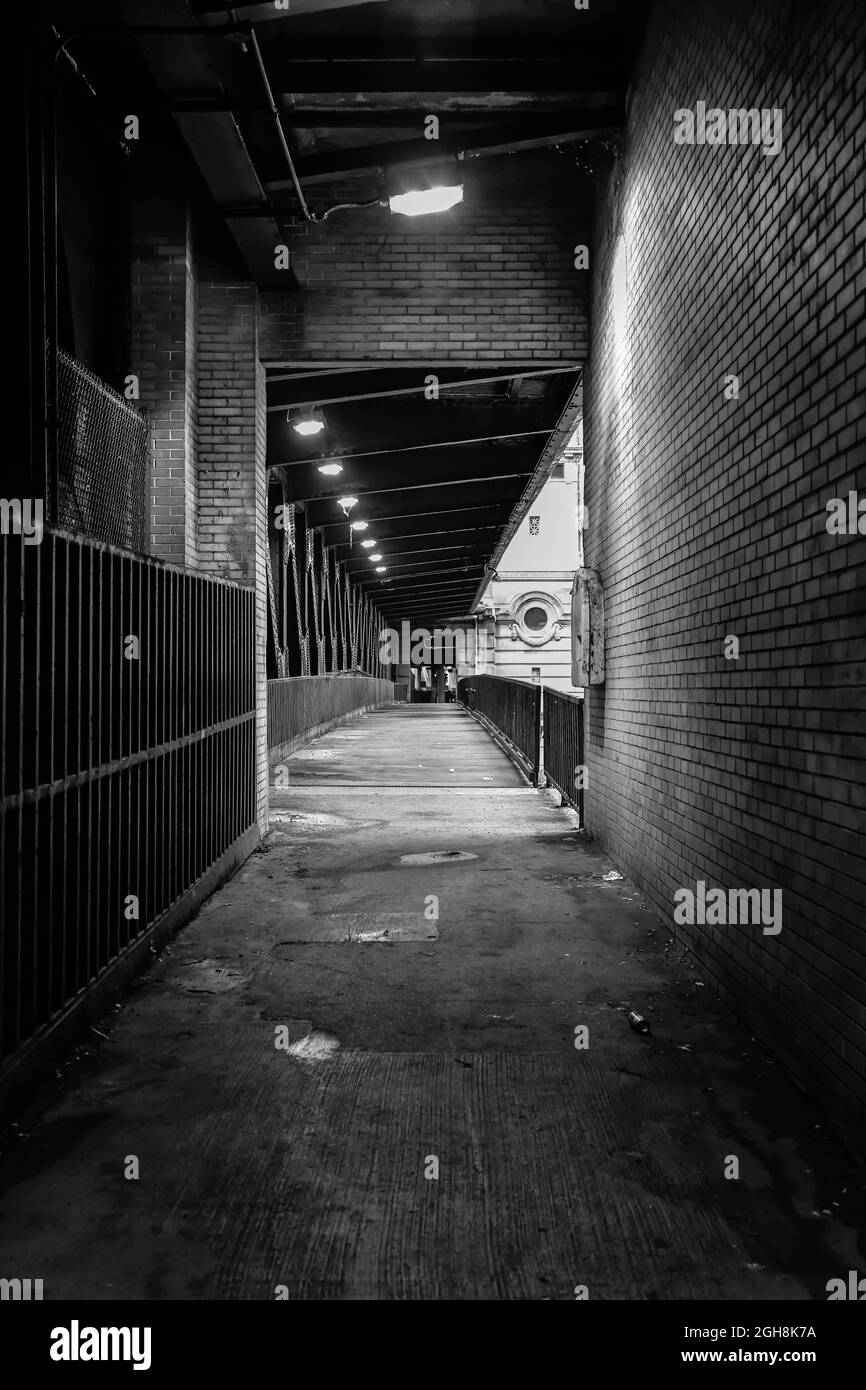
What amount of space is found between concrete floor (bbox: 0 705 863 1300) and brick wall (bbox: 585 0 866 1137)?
18.2 inches

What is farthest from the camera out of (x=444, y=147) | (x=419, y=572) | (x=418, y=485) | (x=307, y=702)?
(x=419, y=572)

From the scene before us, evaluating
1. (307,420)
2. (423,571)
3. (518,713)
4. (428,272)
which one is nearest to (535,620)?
(423,571)

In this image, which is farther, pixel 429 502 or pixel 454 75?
pixel 429 502

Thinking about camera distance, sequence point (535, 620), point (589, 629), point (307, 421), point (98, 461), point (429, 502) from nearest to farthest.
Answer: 1. point (98, 461)
2. point (589, 629)
3. point (307, 421)
4. point (429, 502)
5. point (535, 620)

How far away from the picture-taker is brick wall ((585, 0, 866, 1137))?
11.2 feet

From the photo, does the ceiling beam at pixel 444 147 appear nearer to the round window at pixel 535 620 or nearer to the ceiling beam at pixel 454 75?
the ceiling beam at pixel 454 75

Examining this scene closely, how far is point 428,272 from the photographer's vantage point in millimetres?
8961

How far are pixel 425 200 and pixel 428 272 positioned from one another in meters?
0.98

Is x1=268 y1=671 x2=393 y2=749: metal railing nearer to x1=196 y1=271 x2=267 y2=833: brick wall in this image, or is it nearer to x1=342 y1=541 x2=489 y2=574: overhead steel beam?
x1=342 y1=541 x2=489 y2=574: overhead steel beam

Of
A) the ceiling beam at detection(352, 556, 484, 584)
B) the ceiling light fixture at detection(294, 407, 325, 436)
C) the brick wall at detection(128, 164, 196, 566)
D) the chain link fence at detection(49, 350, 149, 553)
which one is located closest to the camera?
the chain link fence at detection(49, 350, 149, 553)

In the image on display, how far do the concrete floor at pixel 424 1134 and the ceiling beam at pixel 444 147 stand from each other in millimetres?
6017

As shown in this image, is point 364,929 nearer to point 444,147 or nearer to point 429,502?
point 444,147

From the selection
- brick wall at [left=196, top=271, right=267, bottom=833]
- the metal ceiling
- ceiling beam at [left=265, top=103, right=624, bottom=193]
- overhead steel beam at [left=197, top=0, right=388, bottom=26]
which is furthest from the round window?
overhead steel beam at [left=197, top=0, right=388, bottom=26]

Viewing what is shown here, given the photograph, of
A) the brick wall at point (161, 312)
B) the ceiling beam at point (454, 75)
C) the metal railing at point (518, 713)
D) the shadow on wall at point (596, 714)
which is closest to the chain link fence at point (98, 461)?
the brick wall at point (161, 312)
